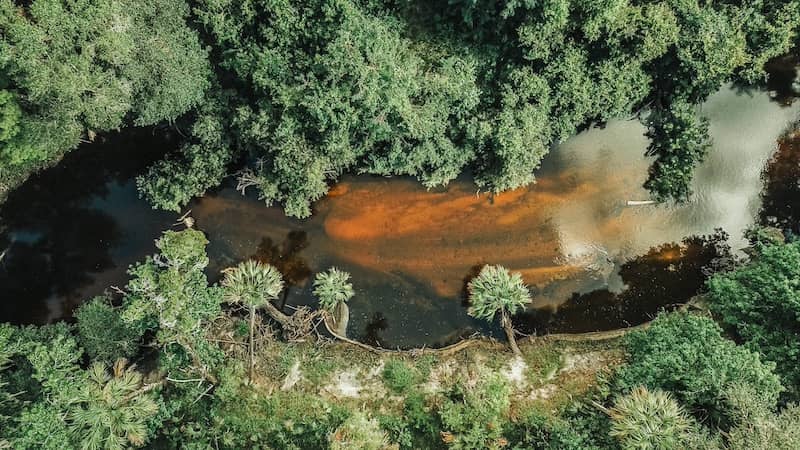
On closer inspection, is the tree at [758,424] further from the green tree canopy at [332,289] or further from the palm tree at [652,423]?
the green tree canopy at [332,289]

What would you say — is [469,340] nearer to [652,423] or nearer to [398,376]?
[398,376]

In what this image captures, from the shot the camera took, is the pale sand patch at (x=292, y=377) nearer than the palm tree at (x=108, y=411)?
No

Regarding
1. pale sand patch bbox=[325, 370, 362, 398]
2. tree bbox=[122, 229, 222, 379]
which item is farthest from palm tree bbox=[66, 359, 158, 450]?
pale sand patch bbox=[325, 370, 362, 398]

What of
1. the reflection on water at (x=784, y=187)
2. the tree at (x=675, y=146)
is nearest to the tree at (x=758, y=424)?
the tree at (x=675, y=146)

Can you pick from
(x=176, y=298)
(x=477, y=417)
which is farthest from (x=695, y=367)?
(x=176, y=298)

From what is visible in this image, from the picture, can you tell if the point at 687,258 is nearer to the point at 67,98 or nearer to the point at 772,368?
the point at 772,368

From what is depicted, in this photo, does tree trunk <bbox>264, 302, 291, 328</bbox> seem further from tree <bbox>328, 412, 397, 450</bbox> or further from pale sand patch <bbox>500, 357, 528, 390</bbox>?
pale sand patch <bbox>500, 357, 528, 390</bbox>
